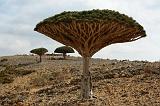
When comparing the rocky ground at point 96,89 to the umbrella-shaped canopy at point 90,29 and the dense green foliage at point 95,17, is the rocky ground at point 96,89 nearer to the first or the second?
the umbrella-shaped canopy at point 90,29

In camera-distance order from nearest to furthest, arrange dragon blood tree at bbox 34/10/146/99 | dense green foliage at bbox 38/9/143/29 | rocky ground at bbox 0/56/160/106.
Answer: dense green foliage at bbox 38/9/143/29, dragon blood tree at bbox 34/10/146/99, rocky ground at bbox 0/56/160/106

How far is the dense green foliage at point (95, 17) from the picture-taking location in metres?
22.3

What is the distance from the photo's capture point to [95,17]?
22.3m

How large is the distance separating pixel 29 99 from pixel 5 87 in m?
11.3

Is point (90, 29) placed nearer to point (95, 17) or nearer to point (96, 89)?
point (95, 17)

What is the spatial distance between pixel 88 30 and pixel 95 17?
1.18m

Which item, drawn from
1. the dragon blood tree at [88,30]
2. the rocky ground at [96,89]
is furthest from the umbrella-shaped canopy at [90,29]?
the rocky ground at [96,89]

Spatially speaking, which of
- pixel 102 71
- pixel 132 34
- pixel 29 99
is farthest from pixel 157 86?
pixel 102 71

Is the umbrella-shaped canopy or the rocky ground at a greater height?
the umbrella-shaped canopy

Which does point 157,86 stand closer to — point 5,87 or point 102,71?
point 102,71

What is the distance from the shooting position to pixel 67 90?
27.7 meters

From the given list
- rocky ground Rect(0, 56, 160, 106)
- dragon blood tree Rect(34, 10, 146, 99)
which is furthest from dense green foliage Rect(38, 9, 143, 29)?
rocky ground Rect(0, 56, 160, 106)

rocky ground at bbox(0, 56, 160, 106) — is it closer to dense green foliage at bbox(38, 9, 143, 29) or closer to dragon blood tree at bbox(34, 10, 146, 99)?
dragon blood tree at bbox(34, 10, 146, 99)

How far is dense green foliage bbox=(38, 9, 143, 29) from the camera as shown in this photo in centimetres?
2227
